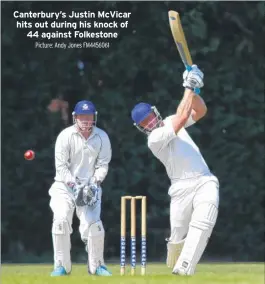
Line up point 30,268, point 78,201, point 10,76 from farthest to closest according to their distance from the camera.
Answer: point 10,76 → point 30,268 → point 78,201

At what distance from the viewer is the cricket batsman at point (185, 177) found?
925 cm

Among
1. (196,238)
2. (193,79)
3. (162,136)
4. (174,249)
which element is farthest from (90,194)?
(193,79)

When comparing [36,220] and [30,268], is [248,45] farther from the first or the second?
[30,268]

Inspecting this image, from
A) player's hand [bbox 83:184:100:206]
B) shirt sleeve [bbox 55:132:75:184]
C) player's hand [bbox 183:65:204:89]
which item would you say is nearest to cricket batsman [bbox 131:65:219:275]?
player's hand [bbox 183:65:204:89]

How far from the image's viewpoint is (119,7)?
48.3ft

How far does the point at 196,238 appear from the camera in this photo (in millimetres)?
9203

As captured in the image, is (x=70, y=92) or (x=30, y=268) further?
(x=70, y=92)

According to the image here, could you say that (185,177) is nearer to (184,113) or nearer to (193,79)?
(184,113)

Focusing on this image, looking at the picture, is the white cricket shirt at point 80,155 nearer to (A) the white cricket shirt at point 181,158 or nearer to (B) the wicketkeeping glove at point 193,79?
(A) the white cricket shirt at point 181,158

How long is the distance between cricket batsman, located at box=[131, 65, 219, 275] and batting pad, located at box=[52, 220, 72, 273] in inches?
37.9

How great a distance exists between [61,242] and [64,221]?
0.54 ft

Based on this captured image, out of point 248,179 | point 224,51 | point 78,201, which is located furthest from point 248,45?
point 78,201

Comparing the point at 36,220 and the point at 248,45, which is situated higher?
the point at 248,45

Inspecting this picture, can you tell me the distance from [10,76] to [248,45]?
2.61m
